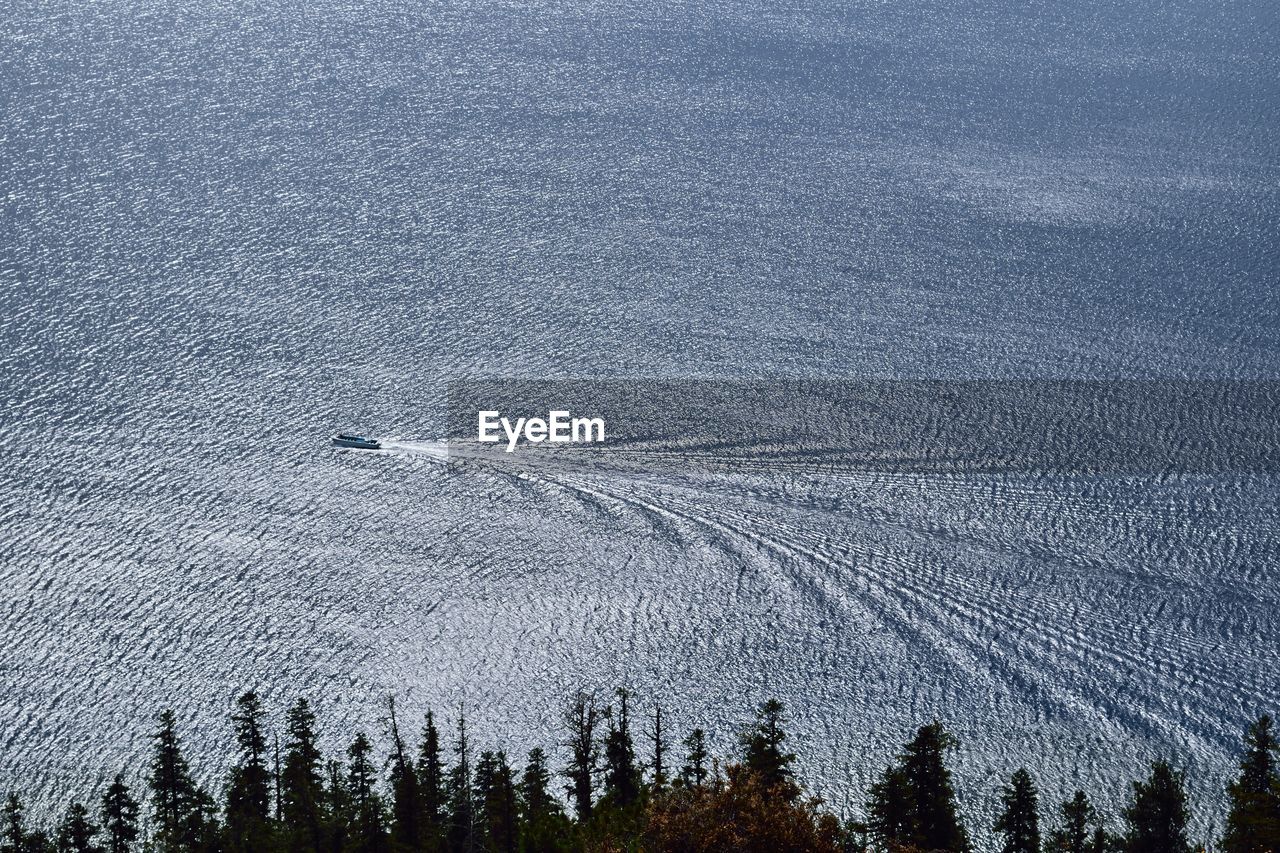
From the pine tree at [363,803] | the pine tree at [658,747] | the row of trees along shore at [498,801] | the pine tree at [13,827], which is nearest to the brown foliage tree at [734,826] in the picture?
the row of trees along shore at [498,801]

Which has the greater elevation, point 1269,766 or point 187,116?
point 187,116

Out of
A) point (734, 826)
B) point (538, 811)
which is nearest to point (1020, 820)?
point (538, 811)

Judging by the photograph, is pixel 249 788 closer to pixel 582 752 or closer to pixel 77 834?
pixel 77 834

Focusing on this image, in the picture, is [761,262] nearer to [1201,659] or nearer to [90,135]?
Answer: [1201,659]

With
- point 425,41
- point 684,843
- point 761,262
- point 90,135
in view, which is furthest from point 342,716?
point 425,41

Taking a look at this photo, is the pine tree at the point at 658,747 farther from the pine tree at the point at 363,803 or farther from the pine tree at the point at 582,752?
the pine tree at the point at 363,803
